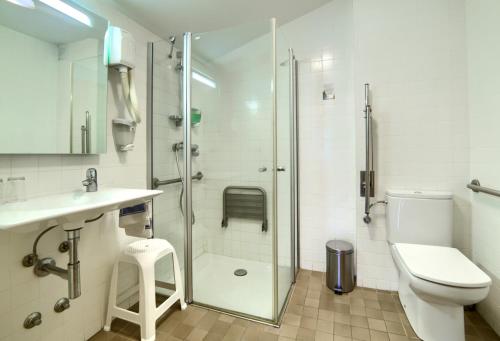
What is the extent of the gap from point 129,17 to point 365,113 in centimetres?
187

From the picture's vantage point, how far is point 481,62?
5.04ft

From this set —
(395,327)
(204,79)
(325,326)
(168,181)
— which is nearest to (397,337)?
(395,327)

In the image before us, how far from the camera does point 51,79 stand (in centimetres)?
125

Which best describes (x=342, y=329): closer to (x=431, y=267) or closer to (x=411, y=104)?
(x=431, y=267)

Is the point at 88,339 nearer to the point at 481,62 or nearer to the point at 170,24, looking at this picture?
the point at 170,24

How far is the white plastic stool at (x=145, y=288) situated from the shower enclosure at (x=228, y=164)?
23 centimetres

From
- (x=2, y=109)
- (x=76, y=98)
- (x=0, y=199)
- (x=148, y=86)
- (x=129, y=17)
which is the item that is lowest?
(x=0, y=199)

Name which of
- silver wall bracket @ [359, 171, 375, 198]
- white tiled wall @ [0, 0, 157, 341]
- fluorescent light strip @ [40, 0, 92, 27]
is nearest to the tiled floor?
white tiled wall @ [0, 0, 157, 341]

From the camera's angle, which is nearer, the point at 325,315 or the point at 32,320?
the point at 32,320

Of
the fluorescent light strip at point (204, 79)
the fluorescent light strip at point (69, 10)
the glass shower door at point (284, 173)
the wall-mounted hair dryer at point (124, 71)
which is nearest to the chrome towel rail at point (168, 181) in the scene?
the wall-mounted hair dryer at point (124, 71)

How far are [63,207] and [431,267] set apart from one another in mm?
1927

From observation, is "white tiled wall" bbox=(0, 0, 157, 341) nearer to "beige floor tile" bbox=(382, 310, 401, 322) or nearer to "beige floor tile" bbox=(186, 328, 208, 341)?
"beige floor tile" bbox=(186, 328, 208, 341)

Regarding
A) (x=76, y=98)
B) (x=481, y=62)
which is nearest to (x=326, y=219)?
(x=481, y=62)

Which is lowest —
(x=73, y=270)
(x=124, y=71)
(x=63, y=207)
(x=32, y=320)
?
(x=32, y=320)
